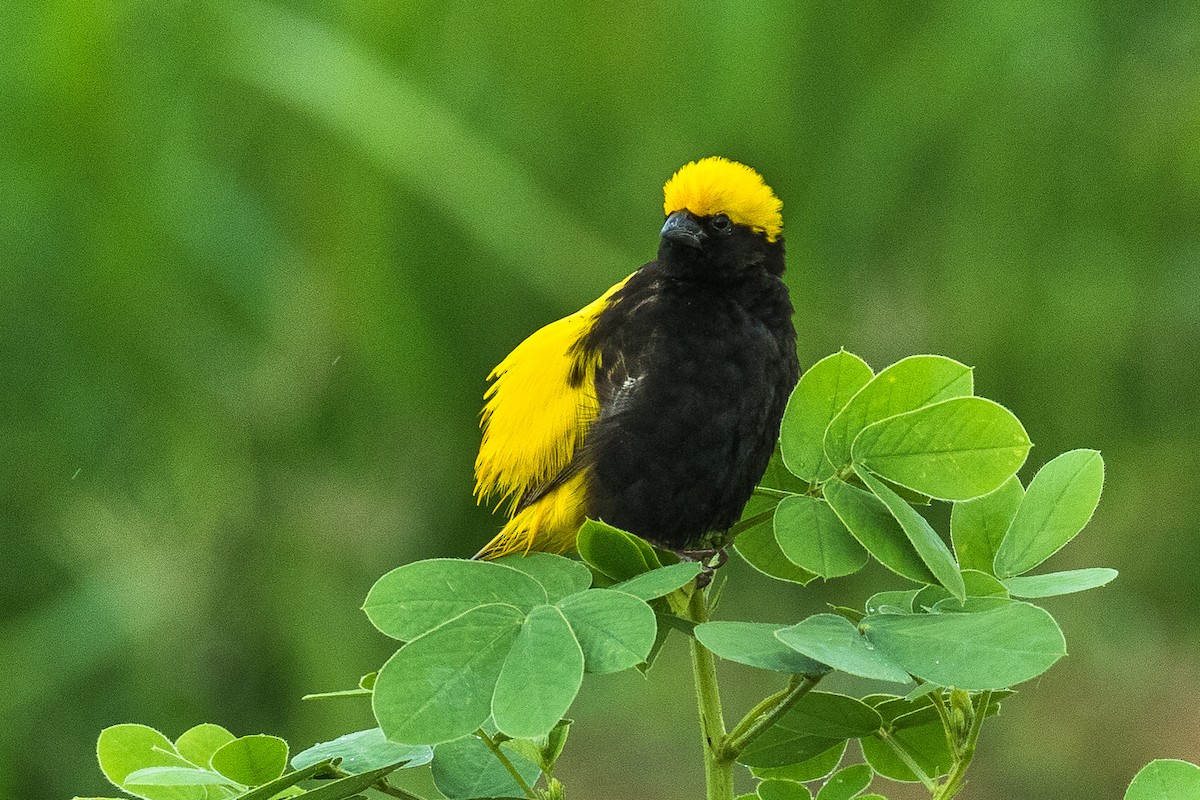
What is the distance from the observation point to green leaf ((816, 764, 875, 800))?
0.68m

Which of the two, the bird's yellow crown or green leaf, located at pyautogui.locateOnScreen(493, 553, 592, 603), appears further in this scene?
the bird's yellow crown

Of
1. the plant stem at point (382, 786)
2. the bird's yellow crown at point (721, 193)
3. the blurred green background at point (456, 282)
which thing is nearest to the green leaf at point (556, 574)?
the plant stem at point (382, 786)

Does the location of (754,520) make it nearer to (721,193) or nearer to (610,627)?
(610,627)

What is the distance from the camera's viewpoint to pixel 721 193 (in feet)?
3.86

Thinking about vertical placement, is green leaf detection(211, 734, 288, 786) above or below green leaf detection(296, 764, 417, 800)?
below

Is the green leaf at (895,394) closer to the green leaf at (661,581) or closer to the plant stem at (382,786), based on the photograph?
the green leaf at (661,581)

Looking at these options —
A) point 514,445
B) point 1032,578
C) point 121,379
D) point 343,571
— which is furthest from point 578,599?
point 121,379

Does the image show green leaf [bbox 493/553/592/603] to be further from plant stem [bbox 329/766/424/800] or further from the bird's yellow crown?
the bird's yellow crown

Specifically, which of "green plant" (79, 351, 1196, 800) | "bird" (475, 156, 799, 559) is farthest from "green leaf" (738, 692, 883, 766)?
"bird" (475, 156, 799, 559)

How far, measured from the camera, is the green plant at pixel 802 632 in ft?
1.71

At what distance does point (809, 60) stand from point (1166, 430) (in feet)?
3.07

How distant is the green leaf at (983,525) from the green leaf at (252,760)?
328 mm

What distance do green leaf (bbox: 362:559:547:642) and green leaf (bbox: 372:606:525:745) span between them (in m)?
0.01

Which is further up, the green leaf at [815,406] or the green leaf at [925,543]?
the green leaf at [815,406]
